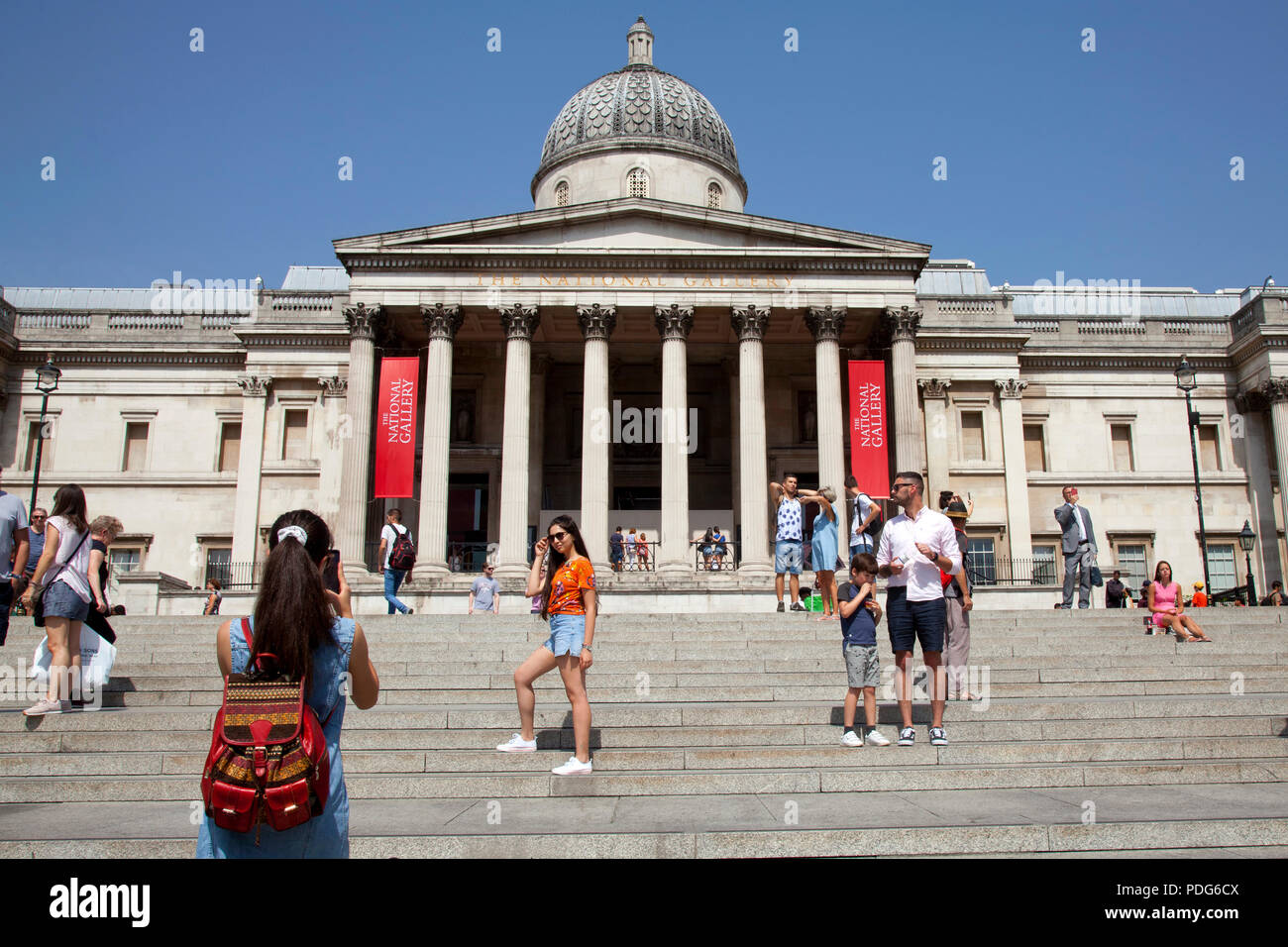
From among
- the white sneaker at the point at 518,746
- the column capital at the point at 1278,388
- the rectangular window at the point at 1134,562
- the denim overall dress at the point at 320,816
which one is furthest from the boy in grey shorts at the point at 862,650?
the column capital at the point at 1278,388

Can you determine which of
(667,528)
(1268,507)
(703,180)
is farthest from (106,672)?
(1268,507)

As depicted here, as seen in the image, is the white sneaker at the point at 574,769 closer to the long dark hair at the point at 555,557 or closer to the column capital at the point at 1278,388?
the long dark hair at the point at 555,557

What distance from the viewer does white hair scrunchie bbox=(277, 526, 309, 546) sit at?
427cm

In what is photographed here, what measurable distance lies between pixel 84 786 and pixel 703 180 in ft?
103

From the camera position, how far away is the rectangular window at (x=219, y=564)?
111ft

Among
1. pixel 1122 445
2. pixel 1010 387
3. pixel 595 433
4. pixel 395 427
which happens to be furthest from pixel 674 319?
pixel 1122 445

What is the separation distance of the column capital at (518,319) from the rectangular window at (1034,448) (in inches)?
759

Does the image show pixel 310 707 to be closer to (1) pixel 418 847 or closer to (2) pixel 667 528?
(1) pixel 418 847

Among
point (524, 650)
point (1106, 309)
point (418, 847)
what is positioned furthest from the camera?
A: point (1106, 309)

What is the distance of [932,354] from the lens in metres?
35.8

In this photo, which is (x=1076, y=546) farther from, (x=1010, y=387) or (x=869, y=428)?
(x=1010, y=387)

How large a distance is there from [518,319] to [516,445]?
12.2 ft

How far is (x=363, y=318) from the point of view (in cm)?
2902

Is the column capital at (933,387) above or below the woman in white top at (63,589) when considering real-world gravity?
above
